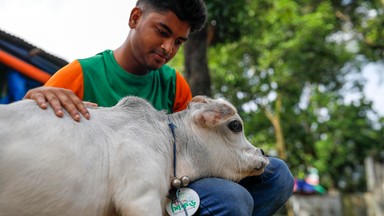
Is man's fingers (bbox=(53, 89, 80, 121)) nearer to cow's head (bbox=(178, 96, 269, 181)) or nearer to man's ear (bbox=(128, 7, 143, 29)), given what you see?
cow's head (bbox=(178, 96, 269, 181))

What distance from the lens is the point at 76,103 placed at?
289 cm

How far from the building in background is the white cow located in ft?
10.5

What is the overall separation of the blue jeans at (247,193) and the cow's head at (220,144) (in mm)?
123

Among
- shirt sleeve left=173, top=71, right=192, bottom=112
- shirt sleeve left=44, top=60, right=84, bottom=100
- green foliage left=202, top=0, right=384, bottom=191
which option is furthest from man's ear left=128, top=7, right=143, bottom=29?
green foliage left=202, top=0, right=384, bottom=191

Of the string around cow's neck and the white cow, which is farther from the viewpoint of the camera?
the string around cow's neck

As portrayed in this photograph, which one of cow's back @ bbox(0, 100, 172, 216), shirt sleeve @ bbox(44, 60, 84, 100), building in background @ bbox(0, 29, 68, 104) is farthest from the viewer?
building in background @ bbox(0, 29, 68, 104)

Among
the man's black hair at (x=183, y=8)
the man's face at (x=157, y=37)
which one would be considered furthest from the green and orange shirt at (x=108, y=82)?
the man's black hair at (x=183, y=8)

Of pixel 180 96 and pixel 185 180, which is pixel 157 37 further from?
pixel 185 180

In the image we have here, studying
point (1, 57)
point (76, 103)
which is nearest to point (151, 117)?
point (76, 103)

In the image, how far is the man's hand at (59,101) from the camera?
2795mm

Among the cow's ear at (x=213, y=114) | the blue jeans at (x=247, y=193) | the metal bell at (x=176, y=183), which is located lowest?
the blue jeans at (x=247, y=193)

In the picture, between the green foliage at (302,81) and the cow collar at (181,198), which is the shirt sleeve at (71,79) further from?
the green foliage at (302,81)

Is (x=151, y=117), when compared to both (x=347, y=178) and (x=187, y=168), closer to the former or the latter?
(x=187, y=168)

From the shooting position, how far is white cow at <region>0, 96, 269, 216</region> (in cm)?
249
